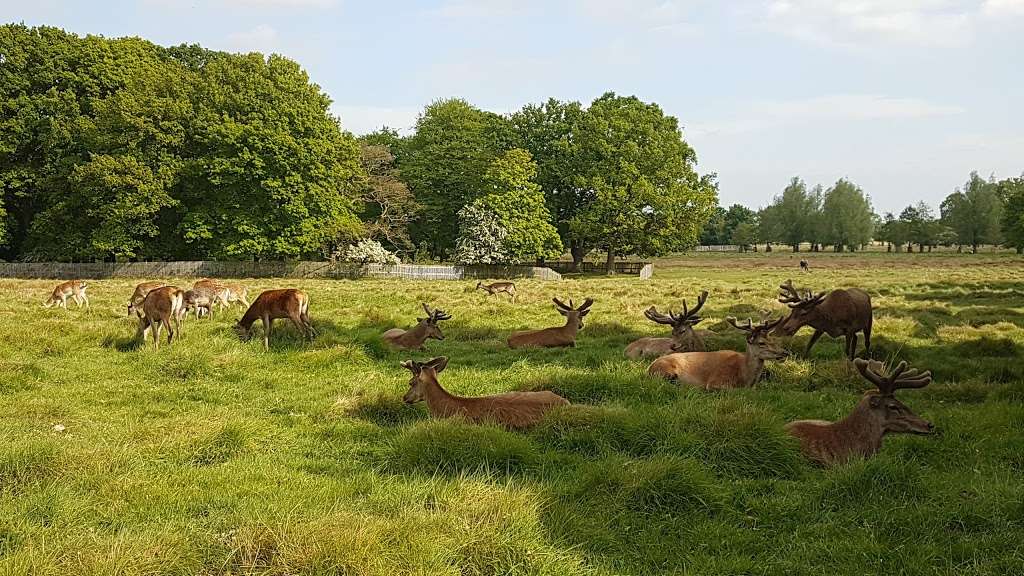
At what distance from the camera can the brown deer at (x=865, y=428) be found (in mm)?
6238

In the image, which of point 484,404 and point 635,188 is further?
point 635,188

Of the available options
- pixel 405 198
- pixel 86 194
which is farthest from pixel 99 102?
pixel 405 198

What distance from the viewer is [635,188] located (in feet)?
150

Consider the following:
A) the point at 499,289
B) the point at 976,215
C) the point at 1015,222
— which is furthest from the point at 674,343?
the point at 976,215

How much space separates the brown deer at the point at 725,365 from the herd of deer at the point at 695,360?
0.01m

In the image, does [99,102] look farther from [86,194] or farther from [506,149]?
[506,149]

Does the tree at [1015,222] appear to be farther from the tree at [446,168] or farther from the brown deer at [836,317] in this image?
the brown deer at [836,317]

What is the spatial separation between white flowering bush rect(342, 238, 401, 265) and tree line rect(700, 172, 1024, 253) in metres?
50.2

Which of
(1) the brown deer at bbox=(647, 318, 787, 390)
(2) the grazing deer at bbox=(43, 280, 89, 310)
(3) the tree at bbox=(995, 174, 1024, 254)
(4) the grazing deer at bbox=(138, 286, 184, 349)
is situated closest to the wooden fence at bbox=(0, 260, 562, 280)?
(2) the grazing deer at bbox=(43, 280, 89, 310)

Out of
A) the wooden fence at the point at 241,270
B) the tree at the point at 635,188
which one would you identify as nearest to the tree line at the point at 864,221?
the tree at the point at 635,188

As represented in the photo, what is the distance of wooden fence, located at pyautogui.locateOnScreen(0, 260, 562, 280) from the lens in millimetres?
37188

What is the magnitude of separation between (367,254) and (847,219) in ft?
269

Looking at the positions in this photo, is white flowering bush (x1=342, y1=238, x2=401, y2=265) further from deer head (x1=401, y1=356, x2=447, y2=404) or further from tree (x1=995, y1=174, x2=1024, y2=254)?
tree (x1=995, y1=174, x2=1024, y2=254)

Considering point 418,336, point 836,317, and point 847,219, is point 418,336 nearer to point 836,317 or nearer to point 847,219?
point 836,317
